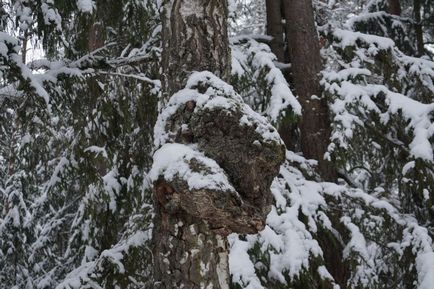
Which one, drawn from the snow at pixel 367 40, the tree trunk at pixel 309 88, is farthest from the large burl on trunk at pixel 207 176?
the snow at pixel 367 40

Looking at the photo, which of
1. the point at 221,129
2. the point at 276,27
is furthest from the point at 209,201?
the point at 276,27

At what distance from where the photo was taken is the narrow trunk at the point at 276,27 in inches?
207

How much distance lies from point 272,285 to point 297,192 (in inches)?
31.4

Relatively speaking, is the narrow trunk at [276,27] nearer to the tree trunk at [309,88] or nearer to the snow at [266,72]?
the tree trunk at [309,88]

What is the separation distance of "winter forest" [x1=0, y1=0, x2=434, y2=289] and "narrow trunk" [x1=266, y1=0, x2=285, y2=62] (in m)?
0.02

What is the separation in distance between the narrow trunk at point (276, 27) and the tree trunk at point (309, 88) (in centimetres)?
42

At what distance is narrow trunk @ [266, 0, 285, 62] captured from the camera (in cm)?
525

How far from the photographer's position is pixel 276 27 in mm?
5324

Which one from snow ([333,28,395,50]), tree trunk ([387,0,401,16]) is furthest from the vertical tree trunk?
tree trunk ([387,0,401,16])

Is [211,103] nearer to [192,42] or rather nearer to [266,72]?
[192,42]

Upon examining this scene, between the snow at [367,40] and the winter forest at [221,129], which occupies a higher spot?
the snow at [367,40]

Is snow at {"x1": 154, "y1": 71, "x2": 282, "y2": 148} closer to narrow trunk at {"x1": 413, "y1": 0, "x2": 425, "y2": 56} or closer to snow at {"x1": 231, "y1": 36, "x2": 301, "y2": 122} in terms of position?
→ snow at {"x1": 231, "y1": 36, "x2": 301, "y2": 122}

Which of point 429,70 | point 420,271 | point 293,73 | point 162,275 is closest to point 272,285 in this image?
point 420,271

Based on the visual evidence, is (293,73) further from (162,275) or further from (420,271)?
(162,275)
